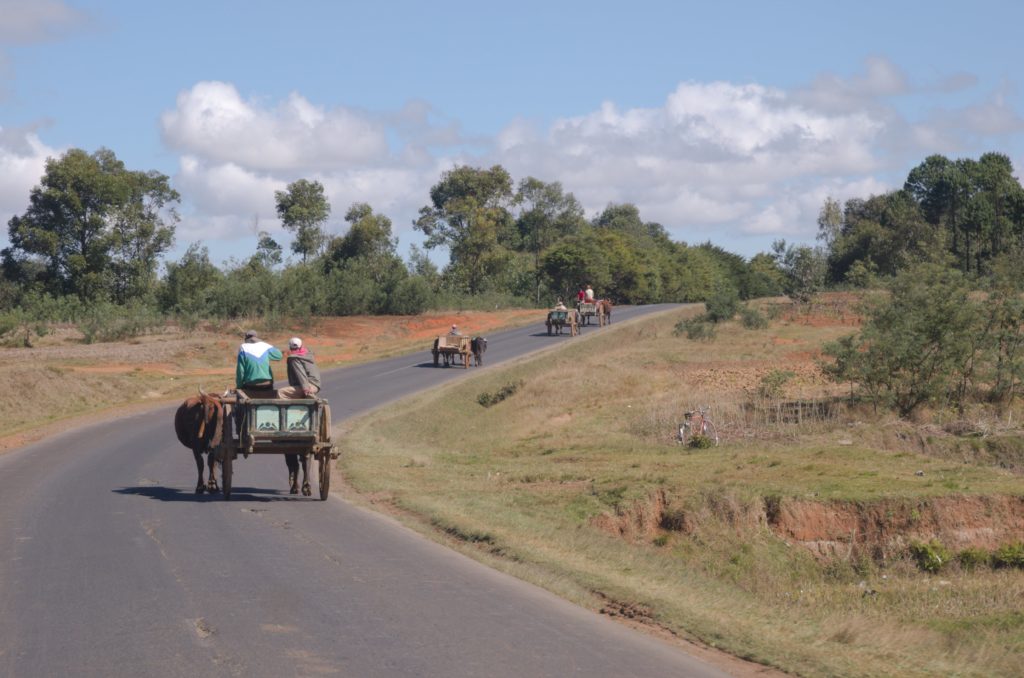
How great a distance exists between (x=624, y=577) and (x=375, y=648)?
419 centimetres

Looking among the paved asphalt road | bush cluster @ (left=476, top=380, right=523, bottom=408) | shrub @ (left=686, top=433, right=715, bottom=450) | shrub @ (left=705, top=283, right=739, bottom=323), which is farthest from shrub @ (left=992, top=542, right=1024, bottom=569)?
shrub @ (left=705, top=283, right=739, bottom=323)

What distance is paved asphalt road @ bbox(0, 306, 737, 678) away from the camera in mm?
7730

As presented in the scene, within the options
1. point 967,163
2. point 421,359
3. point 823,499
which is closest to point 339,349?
point 421,359

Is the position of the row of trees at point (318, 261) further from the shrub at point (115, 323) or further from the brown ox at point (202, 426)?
the brown ox at point (202, 426)

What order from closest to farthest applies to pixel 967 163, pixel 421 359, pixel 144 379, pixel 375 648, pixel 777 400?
pixel 375 648
pixel 777 400
pixel 144 379
pixel 421 359
pixel 967 163

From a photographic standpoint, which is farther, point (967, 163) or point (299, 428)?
point (967, 163)

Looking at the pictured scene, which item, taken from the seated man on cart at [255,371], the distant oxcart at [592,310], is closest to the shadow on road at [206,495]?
the seated man on cart at [255,371]

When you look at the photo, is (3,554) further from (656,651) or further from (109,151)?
(109,151)

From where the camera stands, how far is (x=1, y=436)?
990 inches

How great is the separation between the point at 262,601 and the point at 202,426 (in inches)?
272

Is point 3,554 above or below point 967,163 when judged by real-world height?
below

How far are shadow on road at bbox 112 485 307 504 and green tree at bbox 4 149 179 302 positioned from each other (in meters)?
50.8

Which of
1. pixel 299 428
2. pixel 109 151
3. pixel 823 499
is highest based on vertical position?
pixel 109 151

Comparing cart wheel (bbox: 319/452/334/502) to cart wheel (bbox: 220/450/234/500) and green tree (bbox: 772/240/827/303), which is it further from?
green tree (bbox: 772/240/827/303)
